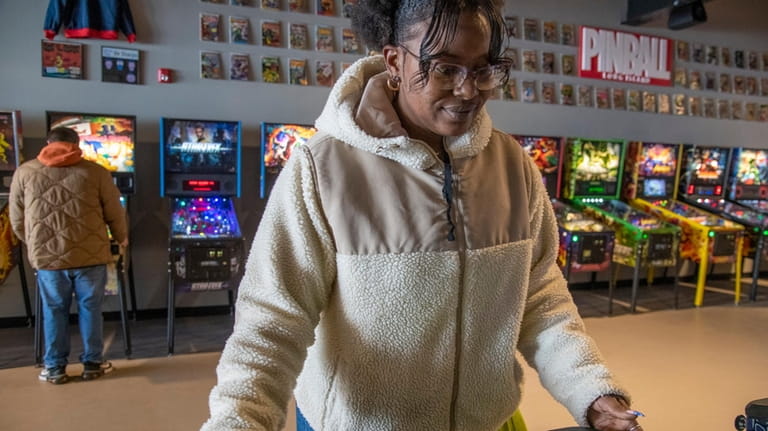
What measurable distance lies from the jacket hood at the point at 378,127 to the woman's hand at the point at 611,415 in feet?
1.66

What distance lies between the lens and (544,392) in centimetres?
323

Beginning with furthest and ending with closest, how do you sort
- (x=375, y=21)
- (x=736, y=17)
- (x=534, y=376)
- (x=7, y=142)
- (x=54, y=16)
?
(x=736, y=17)
(x=54, y=16)
(x=7, y=142)
(x=534, y=376)
(x=375, y=21)

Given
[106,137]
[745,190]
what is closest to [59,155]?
[106,137]

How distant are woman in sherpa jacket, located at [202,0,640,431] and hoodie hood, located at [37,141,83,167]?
2.69 meters

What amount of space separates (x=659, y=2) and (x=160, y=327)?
532cm

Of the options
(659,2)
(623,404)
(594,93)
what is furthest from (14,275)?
(659,2)

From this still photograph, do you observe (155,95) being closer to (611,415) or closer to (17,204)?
(17,204)

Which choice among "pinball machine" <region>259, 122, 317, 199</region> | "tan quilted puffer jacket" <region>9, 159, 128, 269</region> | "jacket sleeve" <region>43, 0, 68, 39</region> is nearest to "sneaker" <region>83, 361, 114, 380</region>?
"tan quilted puffer jacket" <region>9, 159, 128, 269</region>

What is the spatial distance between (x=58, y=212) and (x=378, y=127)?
2.85 meters

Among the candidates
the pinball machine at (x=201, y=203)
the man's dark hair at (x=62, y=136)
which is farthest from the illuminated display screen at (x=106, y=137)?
the man's dark hair at (x=62, y=136)

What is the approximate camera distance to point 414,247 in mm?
980

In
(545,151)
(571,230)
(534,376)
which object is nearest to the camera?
(534,376)

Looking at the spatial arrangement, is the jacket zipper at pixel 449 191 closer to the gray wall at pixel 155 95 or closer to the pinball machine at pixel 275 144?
the pinball machine at pixel 275 144

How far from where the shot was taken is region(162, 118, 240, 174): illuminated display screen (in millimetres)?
3928
